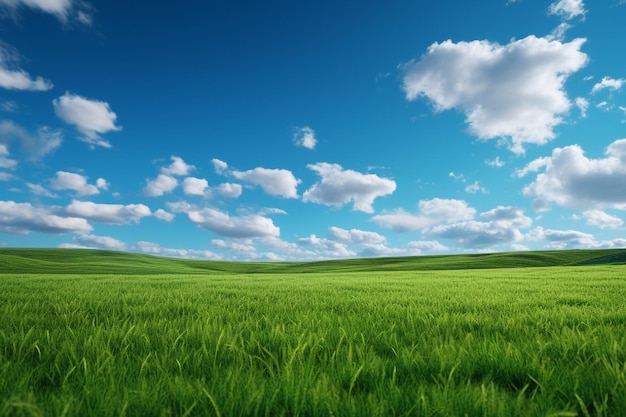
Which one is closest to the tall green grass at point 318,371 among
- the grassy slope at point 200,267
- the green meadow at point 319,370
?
the green meadow at point 319,370

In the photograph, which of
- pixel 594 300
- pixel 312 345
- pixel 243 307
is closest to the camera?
pixel 312 345

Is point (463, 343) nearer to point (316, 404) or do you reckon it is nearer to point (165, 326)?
point (316, 404)

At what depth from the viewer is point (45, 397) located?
1786 millimetres

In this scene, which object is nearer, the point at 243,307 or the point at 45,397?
the point at 45,397

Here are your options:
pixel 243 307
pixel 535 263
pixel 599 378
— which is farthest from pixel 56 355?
pixel 535 263

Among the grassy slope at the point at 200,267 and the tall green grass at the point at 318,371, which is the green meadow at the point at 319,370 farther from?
the grassy slope at the point at 200,267

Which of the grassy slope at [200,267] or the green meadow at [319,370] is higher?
the green meadow at [319,370]

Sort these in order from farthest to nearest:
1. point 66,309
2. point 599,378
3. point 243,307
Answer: point 243,307 → point 66,309 → point 599,378

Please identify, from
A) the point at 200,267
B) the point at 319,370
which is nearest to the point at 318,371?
the point at 319,370

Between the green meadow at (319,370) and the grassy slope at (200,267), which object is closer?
the green meadow at (319,370)

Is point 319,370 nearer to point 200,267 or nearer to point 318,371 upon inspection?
point 318,371

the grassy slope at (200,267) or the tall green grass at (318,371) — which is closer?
the tall green grass at (318,371)

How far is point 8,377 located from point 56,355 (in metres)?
0.45

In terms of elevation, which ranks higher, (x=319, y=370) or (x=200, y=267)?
(x=319, y=370)
